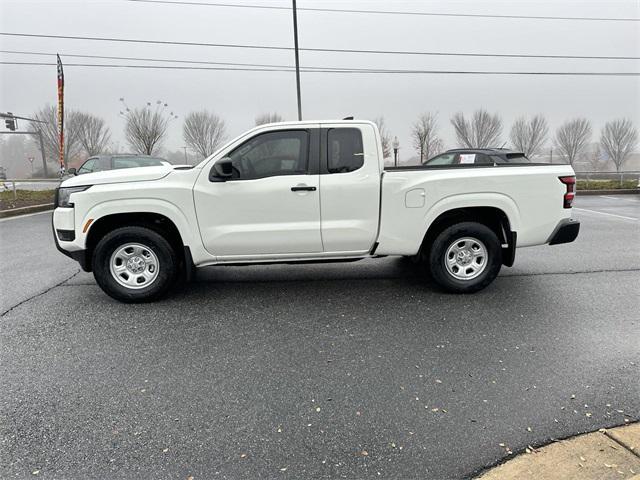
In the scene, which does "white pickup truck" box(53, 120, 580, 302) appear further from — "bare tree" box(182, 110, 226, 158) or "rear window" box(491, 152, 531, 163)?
"bare tree" box(182, 110, 226, 158)

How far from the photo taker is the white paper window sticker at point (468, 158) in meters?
12.7

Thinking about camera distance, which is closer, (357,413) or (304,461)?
(304,461)

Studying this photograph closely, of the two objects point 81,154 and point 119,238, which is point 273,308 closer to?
point 119,238

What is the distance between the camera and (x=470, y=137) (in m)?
42.5

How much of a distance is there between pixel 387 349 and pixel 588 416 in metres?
1.43

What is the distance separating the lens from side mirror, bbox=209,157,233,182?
4328 millimetres

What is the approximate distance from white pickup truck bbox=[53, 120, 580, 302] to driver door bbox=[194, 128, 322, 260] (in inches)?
0.4

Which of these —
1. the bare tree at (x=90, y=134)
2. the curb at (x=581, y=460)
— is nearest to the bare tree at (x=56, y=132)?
the bare tree at (x=90, y=134)

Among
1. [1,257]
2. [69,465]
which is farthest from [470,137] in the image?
[69,465]

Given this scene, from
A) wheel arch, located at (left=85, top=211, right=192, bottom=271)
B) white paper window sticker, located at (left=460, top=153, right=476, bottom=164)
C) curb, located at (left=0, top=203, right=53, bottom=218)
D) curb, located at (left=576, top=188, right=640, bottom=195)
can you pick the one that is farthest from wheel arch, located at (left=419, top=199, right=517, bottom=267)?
curb, located at (left=576, top=188, right=640, bottom=195)

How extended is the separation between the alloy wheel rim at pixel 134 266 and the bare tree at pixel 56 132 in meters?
50.3

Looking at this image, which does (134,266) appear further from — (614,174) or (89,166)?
(614,174)

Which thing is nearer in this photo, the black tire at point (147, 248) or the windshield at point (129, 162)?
the black tire at point (147, 248)

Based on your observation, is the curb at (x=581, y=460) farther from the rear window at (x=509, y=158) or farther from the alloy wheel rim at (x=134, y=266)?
the rear window at (x=509, y=158)
